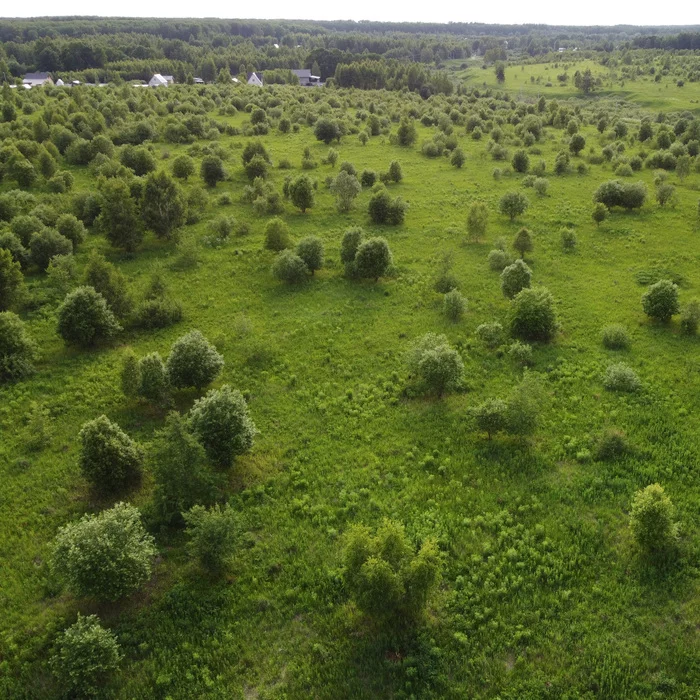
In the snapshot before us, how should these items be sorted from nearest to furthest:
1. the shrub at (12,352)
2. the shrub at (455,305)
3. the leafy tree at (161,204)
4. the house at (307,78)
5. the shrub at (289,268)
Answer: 1. the shrub at (12,352)
2. the shrub at (455,305)
3. the shrub at (289,268)
4. the leafy tree at (161,204)
5. the house at (307,78)

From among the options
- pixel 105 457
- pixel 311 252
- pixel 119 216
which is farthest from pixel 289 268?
pixel 105 457

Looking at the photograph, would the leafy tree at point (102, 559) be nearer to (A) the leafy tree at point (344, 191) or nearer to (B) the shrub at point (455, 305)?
(B) the shrub at point (455, 305)

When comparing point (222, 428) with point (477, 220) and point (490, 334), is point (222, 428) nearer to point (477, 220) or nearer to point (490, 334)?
point (490, 334)

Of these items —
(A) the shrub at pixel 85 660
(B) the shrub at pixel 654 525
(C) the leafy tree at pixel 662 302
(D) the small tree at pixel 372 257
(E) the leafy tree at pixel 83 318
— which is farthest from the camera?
(D) the small tree at pixel 372 257

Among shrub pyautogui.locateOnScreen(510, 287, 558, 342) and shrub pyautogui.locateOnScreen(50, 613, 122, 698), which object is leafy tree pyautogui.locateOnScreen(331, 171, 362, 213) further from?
shrub pyautogui.locateOnScreen(50, 613, 122, 698)

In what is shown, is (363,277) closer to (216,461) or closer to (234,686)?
(216,461)

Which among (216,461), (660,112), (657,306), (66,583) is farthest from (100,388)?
(660,112)

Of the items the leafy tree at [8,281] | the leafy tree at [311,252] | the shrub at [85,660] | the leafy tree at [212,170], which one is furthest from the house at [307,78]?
the shrub at [85,660]


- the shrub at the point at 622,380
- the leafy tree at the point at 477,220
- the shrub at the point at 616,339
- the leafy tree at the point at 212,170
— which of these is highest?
the leafy tree at the point at 212,170
